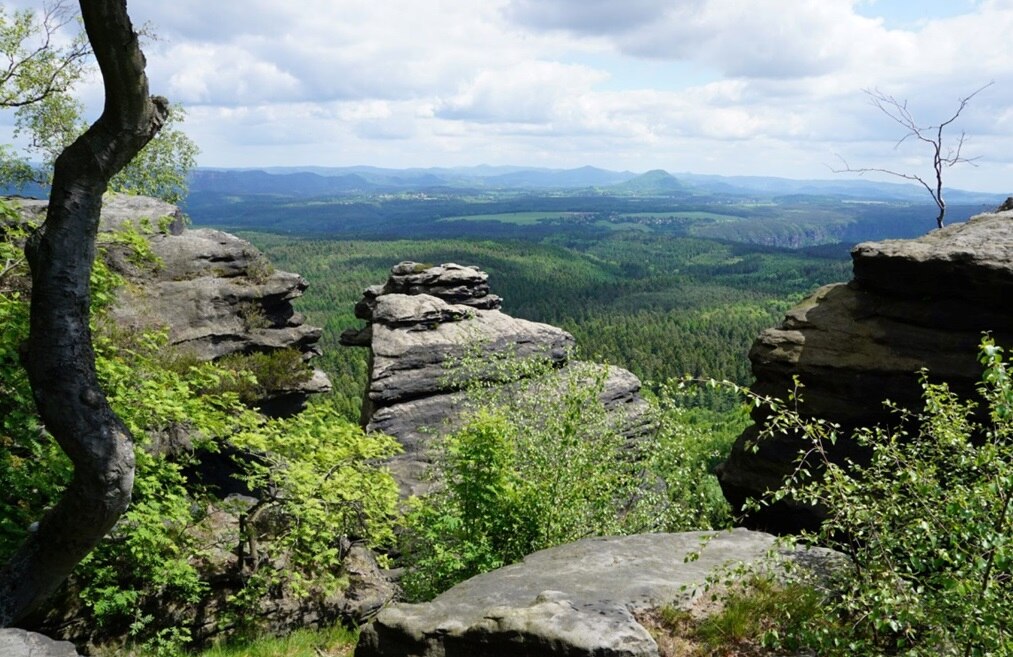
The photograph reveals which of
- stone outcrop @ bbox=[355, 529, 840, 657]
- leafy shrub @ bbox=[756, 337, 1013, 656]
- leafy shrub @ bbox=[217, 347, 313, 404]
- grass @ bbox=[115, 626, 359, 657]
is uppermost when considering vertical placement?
leafy shrub @ bbox=[756, 337, 1013, 656]

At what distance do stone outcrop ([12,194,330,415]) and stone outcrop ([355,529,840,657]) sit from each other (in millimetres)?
19588

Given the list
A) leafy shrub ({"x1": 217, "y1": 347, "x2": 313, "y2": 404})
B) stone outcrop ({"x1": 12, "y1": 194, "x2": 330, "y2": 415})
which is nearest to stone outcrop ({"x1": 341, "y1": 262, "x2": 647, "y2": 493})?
stone outcrop ({"x1": 12, "y1": 194, "x2": 330, "y2": 415})

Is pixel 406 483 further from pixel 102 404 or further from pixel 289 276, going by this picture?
pixel 102 404

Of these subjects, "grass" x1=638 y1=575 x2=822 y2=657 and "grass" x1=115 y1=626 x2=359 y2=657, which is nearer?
"grass" x1=638 y1=575 x2=822 y2=657

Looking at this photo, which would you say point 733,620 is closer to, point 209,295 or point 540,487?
point 540,487

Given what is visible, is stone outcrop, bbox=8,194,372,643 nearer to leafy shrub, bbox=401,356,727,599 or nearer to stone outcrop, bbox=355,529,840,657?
leafy shrub, bbox=401,356,727,599

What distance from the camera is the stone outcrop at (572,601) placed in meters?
7.61

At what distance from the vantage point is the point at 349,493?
14.7 m

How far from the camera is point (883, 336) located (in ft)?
60.0

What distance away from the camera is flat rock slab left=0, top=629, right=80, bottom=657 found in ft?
24.1

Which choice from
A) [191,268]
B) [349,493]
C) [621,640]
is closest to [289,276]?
[191,268]

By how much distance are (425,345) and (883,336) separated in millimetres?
23018

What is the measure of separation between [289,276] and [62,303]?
23.9 meters

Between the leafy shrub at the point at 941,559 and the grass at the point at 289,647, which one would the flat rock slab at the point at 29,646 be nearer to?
the grass at the point at 289,647
